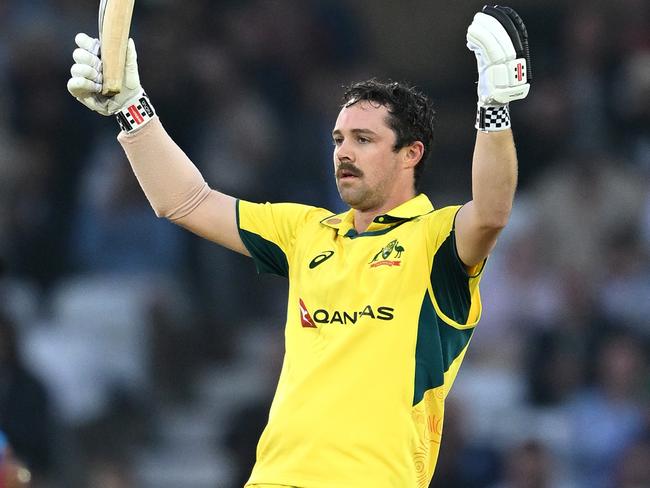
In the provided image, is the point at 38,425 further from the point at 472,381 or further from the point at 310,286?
the point at 310,286

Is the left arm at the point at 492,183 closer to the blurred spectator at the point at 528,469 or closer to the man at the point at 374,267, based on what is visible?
the man at the point at 374,267

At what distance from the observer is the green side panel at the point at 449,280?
3797 mm

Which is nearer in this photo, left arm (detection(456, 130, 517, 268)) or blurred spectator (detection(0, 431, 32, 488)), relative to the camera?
left arm (detection(456, 130, 517, 268))

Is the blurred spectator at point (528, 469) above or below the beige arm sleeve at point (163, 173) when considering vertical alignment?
below

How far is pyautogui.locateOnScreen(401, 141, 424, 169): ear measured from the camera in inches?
163

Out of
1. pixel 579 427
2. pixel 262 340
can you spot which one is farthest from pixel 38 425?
pixel 579 427

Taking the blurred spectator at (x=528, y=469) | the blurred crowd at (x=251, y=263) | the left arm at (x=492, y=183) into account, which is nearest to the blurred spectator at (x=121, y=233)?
the blurred crowd at (x=251, y=263)

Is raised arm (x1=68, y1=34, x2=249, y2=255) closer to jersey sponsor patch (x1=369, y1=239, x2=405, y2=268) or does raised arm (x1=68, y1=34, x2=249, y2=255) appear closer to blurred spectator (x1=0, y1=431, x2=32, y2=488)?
jersey sponsor patch (x1=369, y1=239, x2=405, y2=268)

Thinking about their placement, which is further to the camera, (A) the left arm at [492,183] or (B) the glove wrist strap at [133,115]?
(B) the glove wrist strap at [133,115]

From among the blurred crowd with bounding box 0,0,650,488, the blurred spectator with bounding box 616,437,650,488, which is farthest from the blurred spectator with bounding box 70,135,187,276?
the blurred spectator with bounding box 616,437,650,488

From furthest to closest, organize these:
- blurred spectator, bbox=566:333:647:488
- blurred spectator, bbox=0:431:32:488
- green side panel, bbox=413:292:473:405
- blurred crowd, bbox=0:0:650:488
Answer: blurred crowd, bbox=0:0:650:488, blurred spectator, bbox=566:333:647:488, blurred spectator, bbox=0:431:32:488, green side panel, bbox=413:292:473:405

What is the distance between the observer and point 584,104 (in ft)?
28.7

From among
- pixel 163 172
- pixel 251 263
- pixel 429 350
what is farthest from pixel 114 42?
pixel 251 263

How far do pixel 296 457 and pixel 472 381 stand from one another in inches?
175
